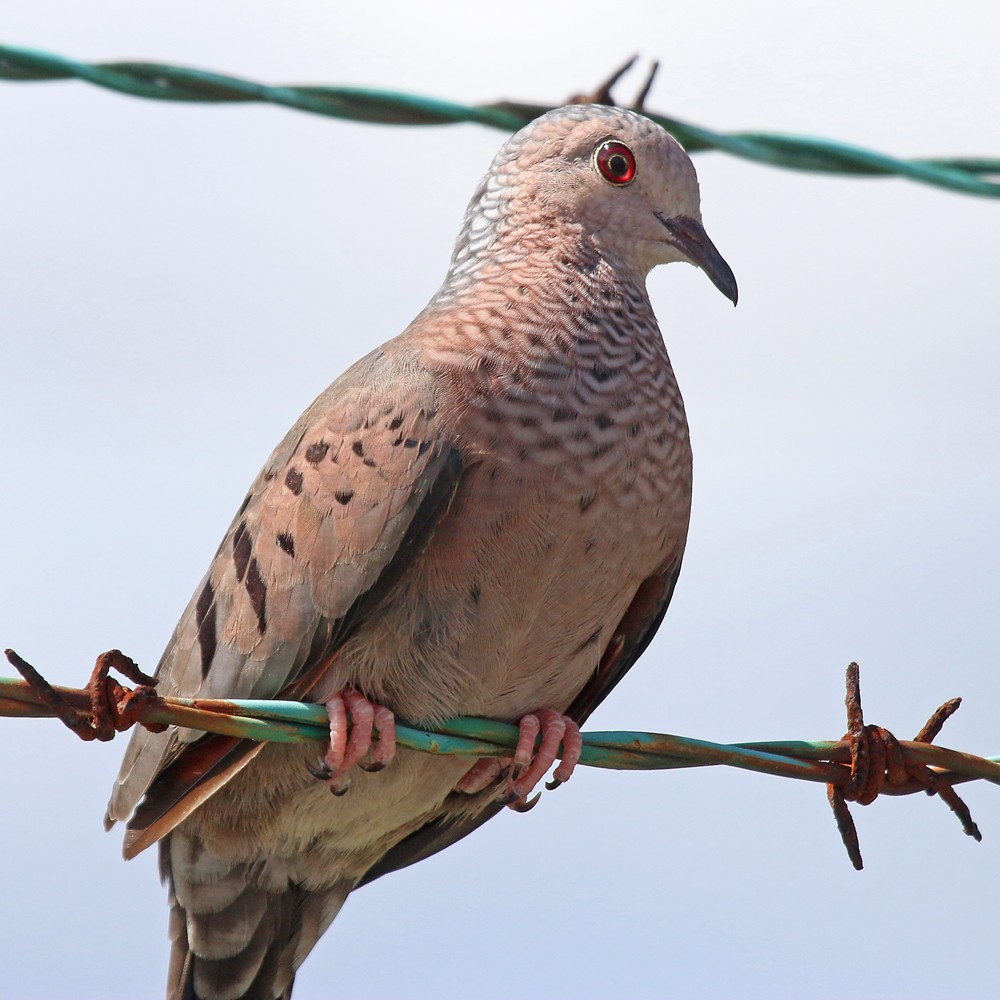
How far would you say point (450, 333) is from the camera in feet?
12.8

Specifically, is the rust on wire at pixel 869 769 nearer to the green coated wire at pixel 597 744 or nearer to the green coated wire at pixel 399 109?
the green coated wire at pixel 597 744

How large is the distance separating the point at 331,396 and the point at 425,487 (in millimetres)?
514

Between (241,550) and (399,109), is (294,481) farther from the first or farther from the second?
(399,109)

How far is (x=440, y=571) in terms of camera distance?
3670mm

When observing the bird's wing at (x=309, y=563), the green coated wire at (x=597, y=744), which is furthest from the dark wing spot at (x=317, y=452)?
the green coated wire at (x=597, y=744)

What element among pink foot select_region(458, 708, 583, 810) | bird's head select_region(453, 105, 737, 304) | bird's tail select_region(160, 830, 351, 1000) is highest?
bird's head select_region(453, 105, 737, 304)

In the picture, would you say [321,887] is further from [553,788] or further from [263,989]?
[553,788]

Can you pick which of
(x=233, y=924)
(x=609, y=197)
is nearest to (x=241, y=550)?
(x=233, y=924)

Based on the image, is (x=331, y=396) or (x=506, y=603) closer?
(x=506, y=603)

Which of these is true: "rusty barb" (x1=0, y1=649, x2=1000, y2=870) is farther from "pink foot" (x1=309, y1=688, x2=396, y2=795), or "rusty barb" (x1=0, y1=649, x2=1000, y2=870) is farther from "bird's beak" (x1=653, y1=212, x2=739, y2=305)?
"bird's beak" (x1=653, y1=212, x2=739, y2=305)

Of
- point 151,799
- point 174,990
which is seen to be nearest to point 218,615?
point 151,799

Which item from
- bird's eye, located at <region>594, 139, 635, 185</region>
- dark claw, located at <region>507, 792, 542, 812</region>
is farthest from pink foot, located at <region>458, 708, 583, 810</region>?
bird's eye, located at <region>594, 139, 635, 185</region>

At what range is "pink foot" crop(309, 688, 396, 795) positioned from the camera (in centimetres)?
354

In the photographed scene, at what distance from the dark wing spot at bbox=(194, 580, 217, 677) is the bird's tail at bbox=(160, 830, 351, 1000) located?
1.83ft
